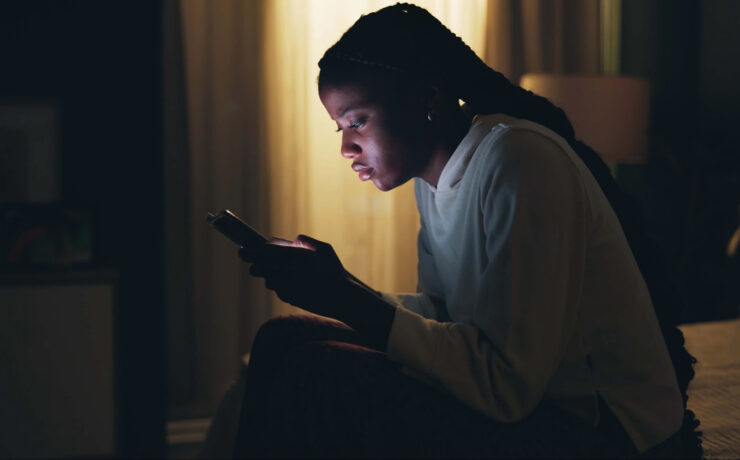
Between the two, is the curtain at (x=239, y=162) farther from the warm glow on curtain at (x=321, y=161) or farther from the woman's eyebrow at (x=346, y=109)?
the woman's eyebrow at (x=346, y=109)

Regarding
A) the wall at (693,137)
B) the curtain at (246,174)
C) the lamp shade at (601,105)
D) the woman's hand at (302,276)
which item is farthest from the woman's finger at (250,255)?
the wall at (693,137)

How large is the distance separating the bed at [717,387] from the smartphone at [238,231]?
770 mm

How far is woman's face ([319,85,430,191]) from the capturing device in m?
1.14

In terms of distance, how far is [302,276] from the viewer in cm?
92

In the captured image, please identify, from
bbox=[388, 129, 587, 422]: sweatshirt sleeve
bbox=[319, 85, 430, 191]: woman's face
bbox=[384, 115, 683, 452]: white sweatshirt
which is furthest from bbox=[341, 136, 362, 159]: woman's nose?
bbox=[388, 129, 587, 422]: sweatshirt sleeve

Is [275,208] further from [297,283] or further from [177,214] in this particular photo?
[297,283]

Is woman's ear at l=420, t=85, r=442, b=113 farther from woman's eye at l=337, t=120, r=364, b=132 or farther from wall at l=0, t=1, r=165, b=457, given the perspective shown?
wall at l=0, t=1, r=165, b=457

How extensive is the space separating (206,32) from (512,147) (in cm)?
204

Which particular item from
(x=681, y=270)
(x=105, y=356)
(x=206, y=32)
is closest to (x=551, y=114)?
(x=105, y=356)

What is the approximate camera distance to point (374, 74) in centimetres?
113

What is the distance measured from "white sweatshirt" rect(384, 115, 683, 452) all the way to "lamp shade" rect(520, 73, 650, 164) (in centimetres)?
161

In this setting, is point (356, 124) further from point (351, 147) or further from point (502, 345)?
point (502, 345)

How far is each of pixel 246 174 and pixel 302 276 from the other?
187 cm

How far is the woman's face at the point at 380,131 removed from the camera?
1139 millimetres
